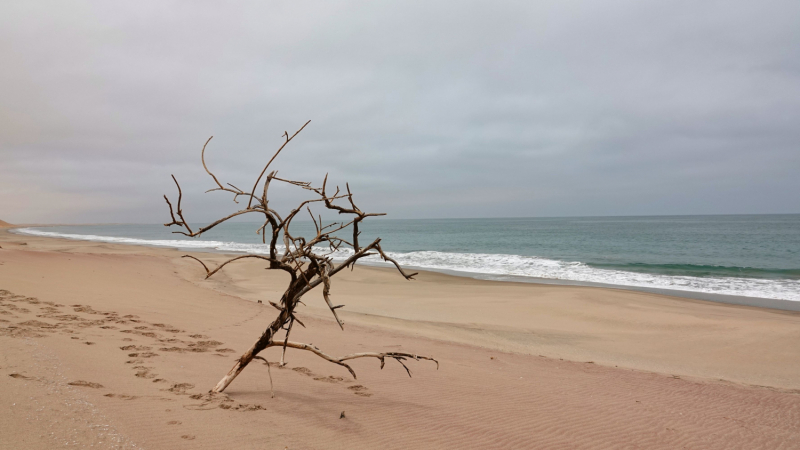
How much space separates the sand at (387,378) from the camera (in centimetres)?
324

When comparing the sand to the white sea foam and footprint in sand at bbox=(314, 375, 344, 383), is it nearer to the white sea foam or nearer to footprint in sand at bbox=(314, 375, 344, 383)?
footprint in sand at bbox=(314, 375, 344, 383)

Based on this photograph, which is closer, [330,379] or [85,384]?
[85,384]

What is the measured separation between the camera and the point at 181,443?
9.35 ft

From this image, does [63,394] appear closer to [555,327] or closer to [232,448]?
[232,448]

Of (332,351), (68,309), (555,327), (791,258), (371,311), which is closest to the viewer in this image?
(332,351)

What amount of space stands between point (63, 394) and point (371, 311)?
8.42 m

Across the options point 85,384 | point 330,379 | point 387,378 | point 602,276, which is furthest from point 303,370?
point 602,276

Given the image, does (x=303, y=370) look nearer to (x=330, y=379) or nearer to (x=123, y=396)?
(x=330, y=379)

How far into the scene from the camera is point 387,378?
5.23 metres

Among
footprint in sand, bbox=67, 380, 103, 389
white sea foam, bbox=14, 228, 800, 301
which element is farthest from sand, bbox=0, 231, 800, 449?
white sea foam, bbox=14, 228, 800, 301

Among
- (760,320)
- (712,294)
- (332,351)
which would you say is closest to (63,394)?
(332,351)

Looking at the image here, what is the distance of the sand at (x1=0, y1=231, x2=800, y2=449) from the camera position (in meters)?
3.24

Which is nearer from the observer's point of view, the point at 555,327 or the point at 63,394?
the point at 63,394

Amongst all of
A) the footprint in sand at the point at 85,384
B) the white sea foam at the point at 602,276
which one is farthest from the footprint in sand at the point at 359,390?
the white sea foam at the point at 602,276
